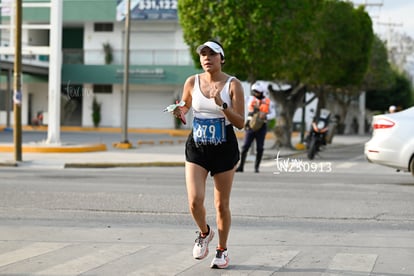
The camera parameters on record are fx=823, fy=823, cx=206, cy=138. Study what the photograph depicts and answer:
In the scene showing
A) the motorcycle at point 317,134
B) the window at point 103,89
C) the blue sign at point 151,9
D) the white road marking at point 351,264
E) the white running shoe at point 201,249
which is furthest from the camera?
the window at point 103,89

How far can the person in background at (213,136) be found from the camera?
7129 millimetres

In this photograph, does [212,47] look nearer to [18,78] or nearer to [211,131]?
Answer: [211,131]

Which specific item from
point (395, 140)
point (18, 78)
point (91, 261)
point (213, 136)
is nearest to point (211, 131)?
point (213, 136)

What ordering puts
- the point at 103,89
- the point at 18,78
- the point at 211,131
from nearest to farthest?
the point at 211,131 < the point at 18,78 < the point at 103,89

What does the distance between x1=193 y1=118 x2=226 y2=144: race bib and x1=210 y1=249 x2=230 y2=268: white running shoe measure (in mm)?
970

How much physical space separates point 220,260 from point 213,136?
1.08m

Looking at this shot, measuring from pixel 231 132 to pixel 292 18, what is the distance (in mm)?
20229

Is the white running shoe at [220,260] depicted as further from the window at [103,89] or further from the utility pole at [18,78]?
the window at [103,89]

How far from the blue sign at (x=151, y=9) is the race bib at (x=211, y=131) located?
42.7 m

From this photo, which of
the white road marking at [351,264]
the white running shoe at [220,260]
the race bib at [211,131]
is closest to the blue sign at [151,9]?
the white road marking at [351,264]

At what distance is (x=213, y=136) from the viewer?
7121 millimetres

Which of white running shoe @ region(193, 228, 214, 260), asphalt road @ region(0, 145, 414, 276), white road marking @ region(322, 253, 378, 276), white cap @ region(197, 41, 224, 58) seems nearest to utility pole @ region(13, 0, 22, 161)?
asphalt road @ region(0, 145, 414, 276)

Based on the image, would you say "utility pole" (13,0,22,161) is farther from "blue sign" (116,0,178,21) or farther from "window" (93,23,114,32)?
"window" (93,23,114,32)

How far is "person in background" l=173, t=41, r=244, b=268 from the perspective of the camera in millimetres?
7129
